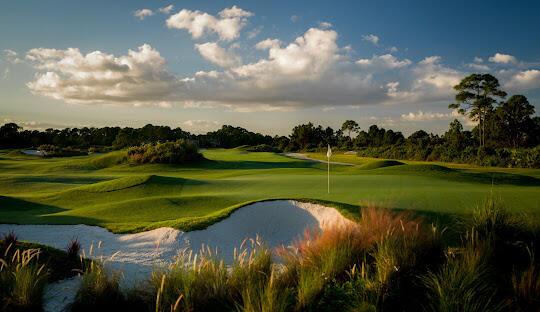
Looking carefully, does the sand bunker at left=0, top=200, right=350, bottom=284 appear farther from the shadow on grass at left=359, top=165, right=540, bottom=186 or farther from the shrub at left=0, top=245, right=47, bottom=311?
the shadow on grass at left=359, top=165, right=540, bottom=186

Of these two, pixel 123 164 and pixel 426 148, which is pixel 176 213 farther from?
pixel 426 148

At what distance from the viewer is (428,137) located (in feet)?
283

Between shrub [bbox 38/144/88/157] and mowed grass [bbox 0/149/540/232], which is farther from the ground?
shrub [bbox 38/144/88/157]

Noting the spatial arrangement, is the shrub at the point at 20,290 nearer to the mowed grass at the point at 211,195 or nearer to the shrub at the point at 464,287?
the shrub at the point at 464,287

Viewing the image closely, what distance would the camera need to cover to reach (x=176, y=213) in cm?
1680

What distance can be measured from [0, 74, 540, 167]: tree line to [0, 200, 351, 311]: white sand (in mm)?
40013

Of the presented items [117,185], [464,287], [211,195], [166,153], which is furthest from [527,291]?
[166,153]

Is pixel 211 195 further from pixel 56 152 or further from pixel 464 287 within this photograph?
pixel 56 152

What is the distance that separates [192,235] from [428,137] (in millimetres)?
82869

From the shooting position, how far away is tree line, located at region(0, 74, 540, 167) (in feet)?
176

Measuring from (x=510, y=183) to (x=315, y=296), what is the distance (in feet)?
84.2

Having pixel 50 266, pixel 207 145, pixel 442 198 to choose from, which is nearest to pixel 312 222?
pixel 442 198

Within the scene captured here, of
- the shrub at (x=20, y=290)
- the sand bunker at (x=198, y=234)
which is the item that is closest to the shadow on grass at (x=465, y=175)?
the sand bunker at (x=198, y=234)

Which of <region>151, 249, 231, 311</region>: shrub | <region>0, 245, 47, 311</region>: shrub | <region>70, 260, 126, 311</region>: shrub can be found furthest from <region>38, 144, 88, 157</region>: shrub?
<region>151, 249, 231, 311</region>: shrub
